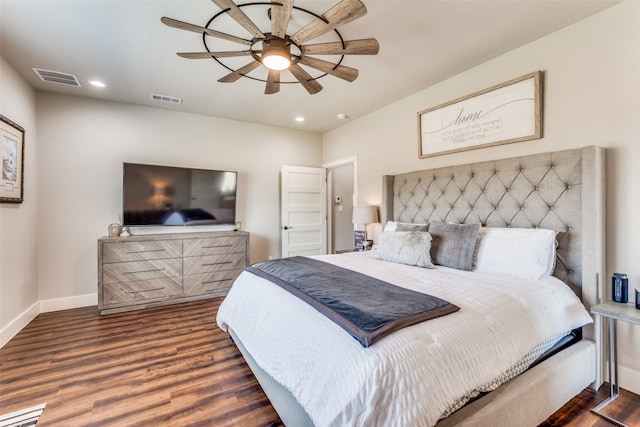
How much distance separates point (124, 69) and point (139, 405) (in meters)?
2.95

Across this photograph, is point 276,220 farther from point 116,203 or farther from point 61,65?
point 61,65

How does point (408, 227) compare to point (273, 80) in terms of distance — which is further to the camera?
point (408, 227)

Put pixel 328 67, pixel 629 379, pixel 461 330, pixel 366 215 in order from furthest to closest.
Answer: pixel 366 215 → pixel 328 67 → pixel 629 379 → pixel 461 330

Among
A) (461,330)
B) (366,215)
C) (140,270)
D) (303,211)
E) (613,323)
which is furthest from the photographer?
(303,211)

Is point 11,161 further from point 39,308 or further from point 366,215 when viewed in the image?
point 366,215

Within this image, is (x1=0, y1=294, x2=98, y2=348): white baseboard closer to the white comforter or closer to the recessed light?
the white comforter

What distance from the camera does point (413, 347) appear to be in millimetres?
1159

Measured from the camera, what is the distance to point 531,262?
2076 millimetres

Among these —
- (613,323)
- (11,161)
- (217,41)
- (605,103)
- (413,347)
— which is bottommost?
(613,323)

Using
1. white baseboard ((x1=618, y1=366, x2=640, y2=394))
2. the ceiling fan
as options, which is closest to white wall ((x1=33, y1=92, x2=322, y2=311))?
the ceiling fan

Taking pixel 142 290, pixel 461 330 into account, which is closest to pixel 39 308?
pixel 142 290

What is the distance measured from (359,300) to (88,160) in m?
3.98

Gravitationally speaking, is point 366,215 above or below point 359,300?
above

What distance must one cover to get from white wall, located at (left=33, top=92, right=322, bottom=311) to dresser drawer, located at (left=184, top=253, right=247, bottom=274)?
1143 mm
